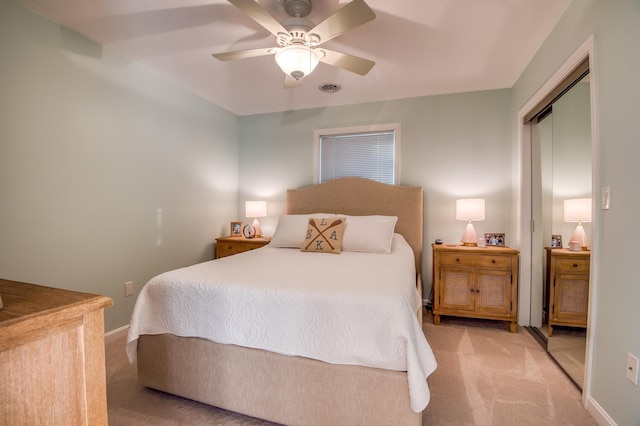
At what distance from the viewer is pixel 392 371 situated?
134 centimetres

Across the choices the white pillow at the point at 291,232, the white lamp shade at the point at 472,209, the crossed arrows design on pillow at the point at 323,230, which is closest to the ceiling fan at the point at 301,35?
the crossed arrows design on pillow at the point at 323,230

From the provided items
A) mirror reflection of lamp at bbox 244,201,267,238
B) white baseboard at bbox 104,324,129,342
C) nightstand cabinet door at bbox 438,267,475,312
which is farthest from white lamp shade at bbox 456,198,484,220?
white baseboard at bbox 104,324,129,342

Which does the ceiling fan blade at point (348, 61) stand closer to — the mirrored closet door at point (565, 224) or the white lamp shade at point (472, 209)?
the mirrored closet door at point (565, 224)

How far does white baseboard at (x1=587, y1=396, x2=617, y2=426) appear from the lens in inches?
57.8

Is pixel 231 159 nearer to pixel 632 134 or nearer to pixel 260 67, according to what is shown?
pixel 260 67

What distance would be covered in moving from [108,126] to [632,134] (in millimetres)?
3446

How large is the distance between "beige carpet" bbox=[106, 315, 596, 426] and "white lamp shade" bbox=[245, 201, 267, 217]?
5.97ft

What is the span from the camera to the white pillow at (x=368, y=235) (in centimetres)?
273

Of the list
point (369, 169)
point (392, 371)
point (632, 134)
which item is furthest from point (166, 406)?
point (369, 169)

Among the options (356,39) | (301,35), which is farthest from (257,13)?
(356,39)

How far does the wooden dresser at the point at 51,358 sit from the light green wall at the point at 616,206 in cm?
198

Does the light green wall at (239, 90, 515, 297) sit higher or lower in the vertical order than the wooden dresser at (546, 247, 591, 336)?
higher

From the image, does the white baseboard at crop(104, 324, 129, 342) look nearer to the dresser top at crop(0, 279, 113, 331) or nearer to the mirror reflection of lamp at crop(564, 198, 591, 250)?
the dresser top at crop(0, 279, 113, 331)

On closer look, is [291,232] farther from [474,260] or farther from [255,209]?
[474,260]
